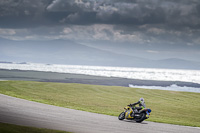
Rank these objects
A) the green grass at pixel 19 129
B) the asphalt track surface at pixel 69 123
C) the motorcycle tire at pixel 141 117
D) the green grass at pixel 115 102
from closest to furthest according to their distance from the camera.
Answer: the green grass at pixel 19 129 → the asphalt track surface at pixel 69 123 → the motorcycle tire at pixel 141 117 → the green grass at pixel 115 102

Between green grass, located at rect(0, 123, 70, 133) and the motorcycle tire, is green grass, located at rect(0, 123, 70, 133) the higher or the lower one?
the lower one

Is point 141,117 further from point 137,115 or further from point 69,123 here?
point 69,123

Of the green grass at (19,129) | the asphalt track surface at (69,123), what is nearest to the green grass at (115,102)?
the asphalt track surface at (69,123)

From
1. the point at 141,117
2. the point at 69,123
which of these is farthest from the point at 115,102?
the point at 69,123

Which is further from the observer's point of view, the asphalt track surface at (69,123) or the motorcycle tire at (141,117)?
the motorcycle tire at (141,117)

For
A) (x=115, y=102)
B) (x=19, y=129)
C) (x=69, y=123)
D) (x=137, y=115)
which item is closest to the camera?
(x=19, y=129)

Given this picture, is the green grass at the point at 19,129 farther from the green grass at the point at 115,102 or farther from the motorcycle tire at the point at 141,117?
the green grass at the point at 115,102

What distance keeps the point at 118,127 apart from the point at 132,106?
3.50 metres

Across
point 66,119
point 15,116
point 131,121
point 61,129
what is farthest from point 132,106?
point 15,116

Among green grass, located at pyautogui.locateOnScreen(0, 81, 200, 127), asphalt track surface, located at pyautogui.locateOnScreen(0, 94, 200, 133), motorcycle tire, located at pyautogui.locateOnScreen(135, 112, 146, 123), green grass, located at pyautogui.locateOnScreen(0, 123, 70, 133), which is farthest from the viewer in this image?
green grass, located at pyautogui.locateOnScreen(0, 81, 200, 127)

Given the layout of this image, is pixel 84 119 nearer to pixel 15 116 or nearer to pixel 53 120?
pixel 53 120

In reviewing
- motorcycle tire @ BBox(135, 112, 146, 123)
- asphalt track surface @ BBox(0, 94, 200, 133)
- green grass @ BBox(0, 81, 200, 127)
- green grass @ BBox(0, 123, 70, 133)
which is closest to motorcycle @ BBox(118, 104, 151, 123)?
motorcycle tire @ BBox(135, 112, 146, 123)

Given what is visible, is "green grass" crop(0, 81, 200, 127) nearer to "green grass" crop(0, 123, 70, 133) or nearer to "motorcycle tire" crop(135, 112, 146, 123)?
"motorcycle tire" crop(135, 112, 146, 123)

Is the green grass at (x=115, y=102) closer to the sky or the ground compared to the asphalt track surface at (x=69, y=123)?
closer to the sky
